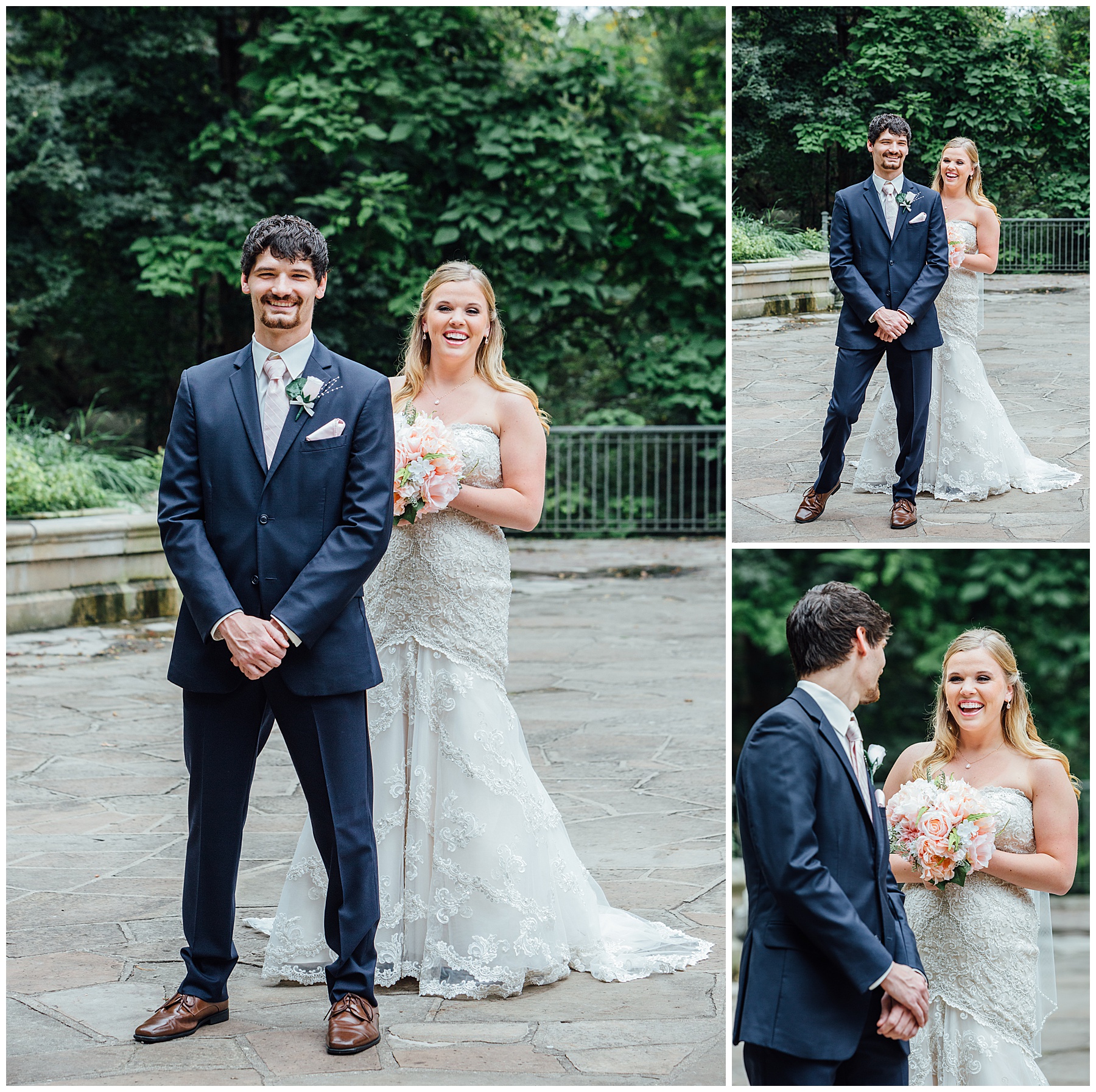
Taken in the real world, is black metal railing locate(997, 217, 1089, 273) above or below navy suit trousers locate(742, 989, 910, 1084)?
above

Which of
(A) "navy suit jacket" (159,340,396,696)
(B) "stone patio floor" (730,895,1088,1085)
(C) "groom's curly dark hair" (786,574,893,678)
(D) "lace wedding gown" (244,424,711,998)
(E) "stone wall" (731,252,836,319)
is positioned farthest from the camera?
(B) "stone patio floor" (730,895,1088,1085)

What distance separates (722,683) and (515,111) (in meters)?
9.94

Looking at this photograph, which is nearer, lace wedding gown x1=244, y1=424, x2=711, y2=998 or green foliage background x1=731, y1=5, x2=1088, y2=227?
lace wedding gown x1=244, y1=424, x2=711, y2=998

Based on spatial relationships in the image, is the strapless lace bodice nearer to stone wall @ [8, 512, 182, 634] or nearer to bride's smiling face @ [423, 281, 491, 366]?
bride's smiling face @ [423, 281, 491, 366]

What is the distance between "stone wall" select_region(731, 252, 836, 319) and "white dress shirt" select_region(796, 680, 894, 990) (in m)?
2.17

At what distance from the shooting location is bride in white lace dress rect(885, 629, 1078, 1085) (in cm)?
352

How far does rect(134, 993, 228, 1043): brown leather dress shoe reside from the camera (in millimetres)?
3455

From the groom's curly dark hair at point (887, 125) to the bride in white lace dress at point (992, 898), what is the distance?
2.00m

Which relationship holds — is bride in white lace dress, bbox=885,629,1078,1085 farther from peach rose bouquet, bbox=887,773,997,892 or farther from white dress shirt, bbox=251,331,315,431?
white dress shirt, bbox=251,331,315,431

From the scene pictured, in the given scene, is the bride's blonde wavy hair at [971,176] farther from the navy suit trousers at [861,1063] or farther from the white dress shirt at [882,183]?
the navy suit trousers at [861,1063]

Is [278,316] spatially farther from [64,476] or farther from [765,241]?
[64,476]

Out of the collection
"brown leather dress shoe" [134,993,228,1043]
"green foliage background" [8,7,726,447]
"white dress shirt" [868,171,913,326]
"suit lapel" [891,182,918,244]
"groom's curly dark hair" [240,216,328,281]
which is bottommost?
"brown leather dress shoe" [134,993,228,1043]

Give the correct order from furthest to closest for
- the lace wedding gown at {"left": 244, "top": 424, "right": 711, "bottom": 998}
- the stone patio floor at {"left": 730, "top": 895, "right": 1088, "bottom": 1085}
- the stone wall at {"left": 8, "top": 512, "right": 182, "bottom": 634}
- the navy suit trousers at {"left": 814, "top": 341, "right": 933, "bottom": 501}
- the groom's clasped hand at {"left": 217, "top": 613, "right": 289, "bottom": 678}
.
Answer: the stone wall at {"left": 8, "top": 512, "right": 182, "bottom": 634}, the stone patio floor at {"left": 730, "top": 895, "right": 1088, "bottom": 1085}, the navy suit trousers at {"left": 814, "top": 341, "right": 933, "bottom": 501}, the lace wedding gown at {"left": 244, "top": 424, "right": 711, "bottom": 998}, the groom's clasped hand at {"left": 217, "top": 613, "right": 289, "bottom": 678}

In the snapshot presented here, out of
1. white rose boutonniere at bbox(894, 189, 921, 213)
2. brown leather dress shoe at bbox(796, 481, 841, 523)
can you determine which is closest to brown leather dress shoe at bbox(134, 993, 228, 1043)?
brown leather dress shoe at bbox(796, 481, 841, 523)
